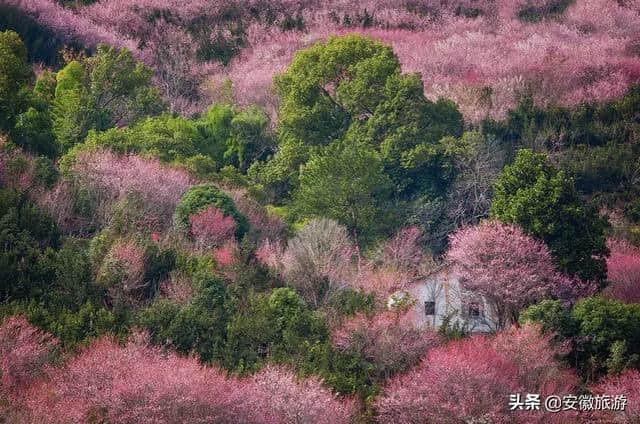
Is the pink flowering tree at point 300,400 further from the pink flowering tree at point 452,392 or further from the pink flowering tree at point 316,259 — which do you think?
the pink flowering tree at point 316,259

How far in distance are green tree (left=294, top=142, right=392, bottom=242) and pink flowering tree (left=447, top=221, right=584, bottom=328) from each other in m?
4.97

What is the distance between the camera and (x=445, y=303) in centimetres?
3003

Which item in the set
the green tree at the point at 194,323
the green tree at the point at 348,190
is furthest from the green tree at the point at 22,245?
the green tree at the point at 348,190

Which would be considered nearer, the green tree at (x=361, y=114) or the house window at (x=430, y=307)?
the house window at (x=430, y=307)

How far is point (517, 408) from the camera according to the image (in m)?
23.3

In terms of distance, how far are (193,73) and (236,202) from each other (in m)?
17.3

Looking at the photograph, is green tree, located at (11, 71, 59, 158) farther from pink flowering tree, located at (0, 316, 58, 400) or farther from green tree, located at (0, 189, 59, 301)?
pink flowering tree, located at (0, 316, 58, 400)

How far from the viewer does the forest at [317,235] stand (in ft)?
76.9

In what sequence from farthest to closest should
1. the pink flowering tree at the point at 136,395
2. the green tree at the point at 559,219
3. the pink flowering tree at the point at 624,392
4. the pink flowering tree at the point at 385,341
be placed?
the green tree at the point at 559,219, the pink flowering tree at the point at 385,341, the pink flowering tree at the point at 624,392, the pink flowering tree at the point at 136,395

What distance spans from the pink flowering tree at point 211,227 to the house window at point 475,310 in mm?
6733

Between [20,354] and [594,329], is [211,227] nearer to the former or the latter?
[20,354]

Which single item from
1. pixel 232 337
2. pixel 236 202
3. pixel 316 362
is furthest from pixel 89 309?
pixel 236 202

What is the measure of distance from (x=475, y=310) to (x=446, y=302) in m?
0.76

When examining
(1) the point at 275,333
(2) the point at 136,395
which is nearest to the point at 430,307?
(1) the point at 275,333
